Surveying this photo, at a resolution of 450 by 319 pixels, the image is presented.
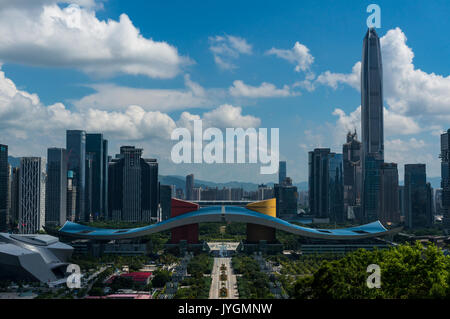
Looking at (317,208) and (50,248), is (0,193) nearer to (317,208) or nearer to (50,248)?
(50,248)

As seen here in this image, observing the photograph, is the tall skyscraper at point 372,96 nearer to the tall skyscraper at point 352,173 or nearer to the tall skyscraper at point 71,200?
the tall skyscraper at point 352,173

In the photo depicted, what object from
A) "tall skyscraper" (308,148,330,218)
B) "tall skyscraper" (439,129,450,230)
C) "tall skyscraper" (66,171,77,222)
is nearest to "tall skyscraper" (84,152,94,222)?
"tall skyscraper" (66,171,77,222)

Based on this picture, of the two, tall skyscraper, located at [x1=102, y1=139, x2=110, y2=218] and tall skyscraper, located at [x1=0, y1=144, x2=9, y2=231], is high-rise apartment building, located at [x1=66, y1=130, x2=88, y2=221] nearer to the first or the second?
tall skyscraper, located at [x1=102, y1=139, x2=110, y2=218]

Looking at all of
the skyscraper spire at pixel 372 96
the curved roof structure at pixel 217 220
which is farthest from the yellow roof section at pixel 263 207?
the skyscraper spire at pixel 372 96

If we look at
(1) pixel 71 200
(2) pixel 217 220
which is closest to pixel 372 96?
(1) pixel 71 200

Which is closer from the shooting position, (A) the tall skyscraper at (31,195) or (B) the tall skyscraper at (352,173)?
(A) the tall skyscraper at (31,195)

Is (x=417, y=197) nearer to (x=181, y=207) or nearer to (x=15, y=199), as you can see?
(x=181, y=207)
